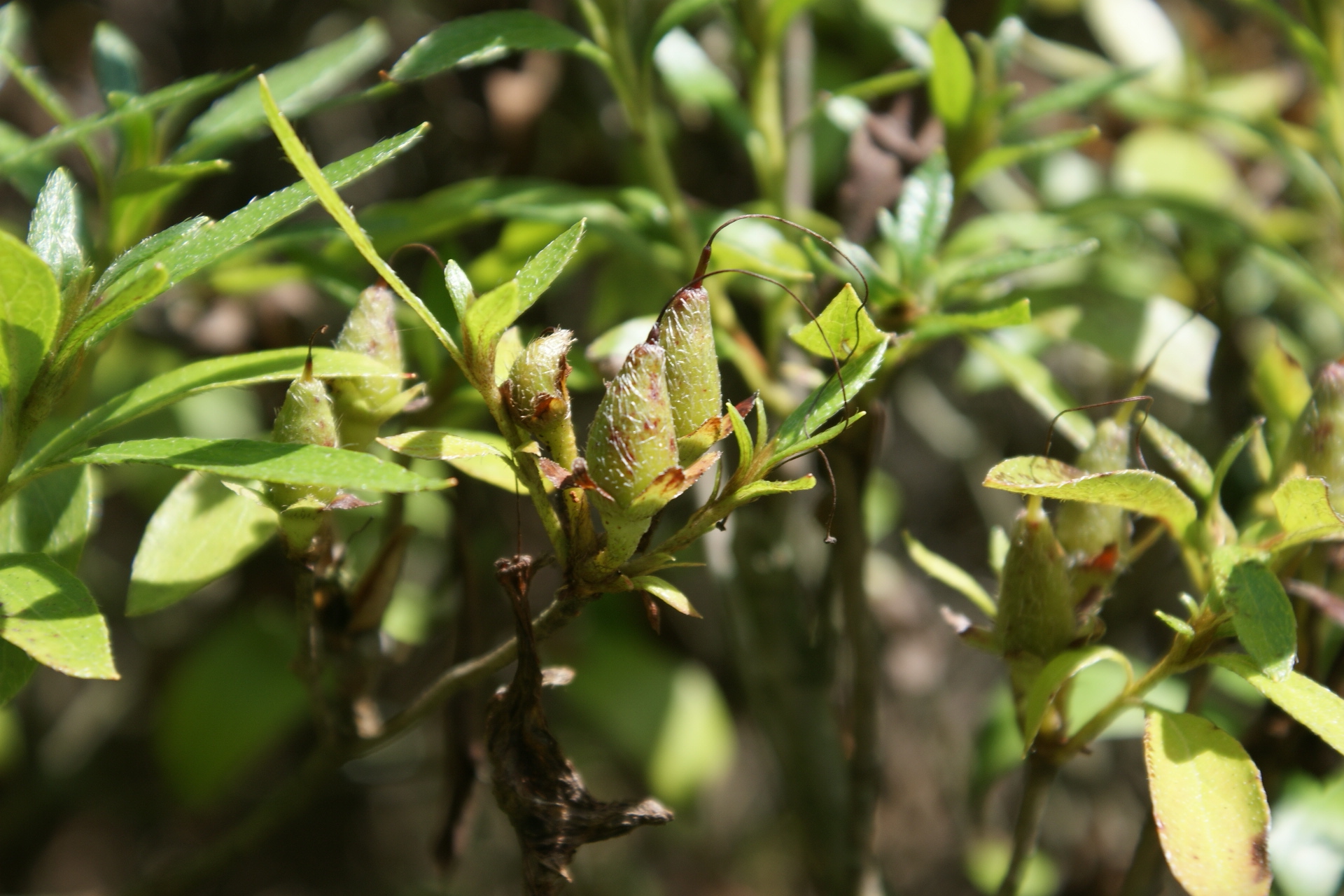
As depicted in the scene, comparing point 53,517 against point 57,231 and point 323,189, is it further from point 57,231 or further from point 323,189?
point 323,189

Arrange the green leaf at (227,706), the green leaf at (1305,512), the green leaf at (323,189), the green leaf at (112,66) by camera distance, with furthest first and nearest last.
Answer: the green leaf at (227,706) < the green leaf at (112,66) < the green leaf at (1305,512) < the green leaf at (323,189)

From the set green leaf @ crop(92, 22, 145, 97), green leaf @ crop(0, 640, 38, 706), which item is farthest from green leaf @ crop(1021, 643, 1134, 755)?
green leaf @ crop(92, 22, 145, 97)

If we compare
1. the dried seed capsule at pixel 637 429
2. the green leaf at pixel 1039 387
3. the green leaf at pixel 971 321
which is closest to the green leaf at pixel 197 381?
the dried seed capsule at pixel 637 429

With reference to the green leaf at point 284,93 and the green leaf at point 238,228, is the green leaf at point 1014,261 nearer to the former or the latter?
the green leaf at point 238,228

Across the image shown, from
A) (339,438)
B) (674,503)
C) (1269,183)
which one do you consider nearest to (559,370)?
(339,438)

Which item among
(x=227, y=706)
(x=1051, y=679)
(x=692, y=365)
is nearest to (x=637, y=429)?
(x=692, y=365)

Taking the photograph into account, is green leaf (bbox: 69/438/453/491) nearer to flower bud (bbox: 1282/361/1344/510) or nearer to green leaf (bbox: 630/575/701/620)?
green leaf (bbox: 630/575/701/620)

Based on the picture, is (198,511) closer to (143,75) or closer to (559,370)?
(559,370)
